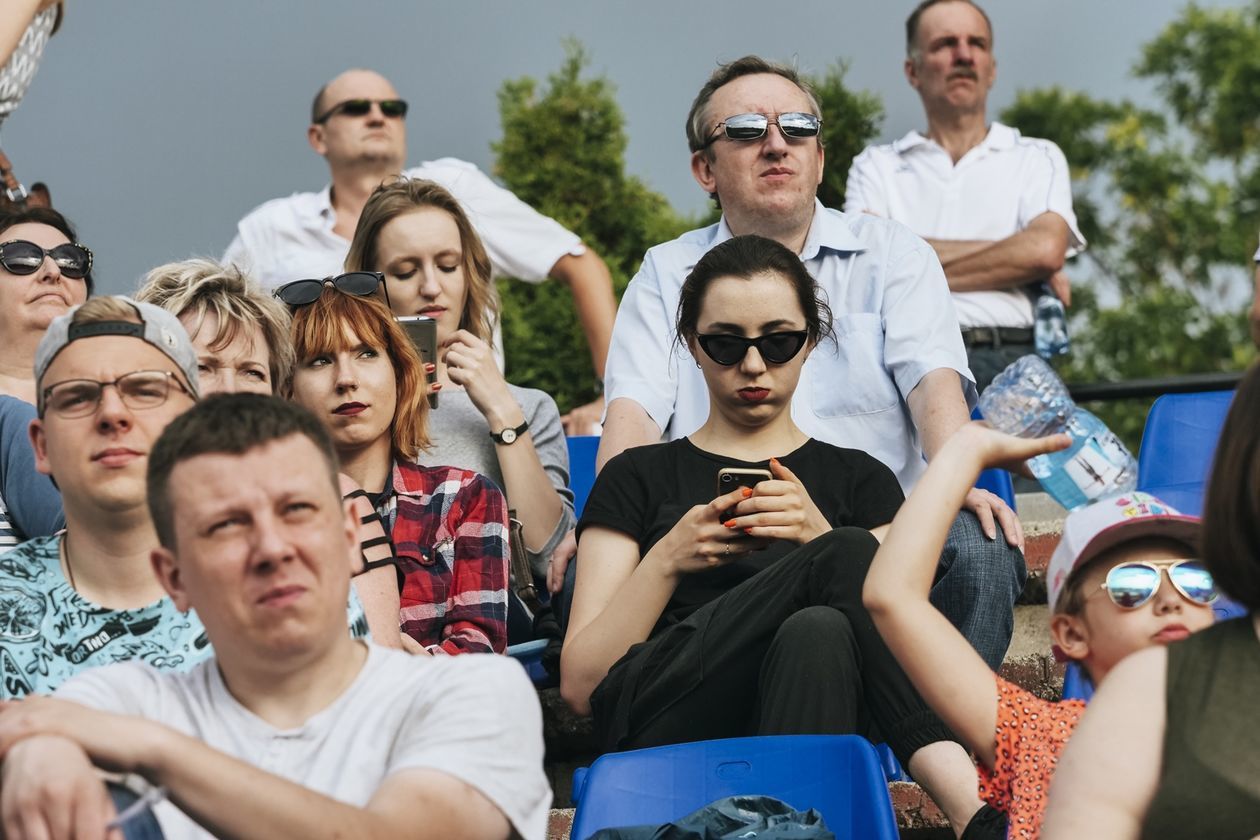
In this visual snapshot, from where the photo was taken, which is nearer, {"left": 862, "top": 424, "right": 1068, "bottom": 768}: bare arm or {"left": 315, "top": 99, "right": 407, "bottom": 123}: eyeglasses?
{"left": 862, "top": 424, "right": 1068, "bottom": 768}: bare arm

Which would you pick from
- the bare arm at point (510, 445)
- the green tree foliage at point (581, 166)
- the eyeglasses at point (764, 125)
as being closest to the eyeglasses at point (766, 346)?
the bare arm at point (510, 445)

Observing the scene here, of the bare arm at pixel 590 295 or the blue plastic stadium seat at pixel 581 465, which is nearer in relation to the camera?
the blue plastic stadium seat at pixel 581 465

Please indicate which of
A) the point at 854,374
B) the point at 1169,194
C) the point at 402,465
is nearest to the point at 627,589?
the point at 402,465

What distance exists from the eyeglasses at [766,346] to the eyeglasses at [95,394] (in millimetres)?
1362

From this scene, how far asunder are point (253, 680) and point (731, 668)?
1.31 m

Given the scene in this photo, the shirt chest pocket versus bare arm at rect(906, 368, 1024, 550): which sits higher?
the shirt chest pocket

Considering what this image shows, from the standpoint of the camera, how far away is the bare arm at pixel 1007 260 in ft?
19.1

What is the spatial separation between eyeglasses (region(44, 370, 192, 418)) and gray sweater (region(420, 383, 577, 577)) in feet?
5.04

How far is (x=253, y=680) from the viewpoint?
2.26m

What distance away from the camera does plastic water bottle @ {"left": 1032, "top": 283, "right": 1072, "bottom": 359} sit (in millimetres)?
5879

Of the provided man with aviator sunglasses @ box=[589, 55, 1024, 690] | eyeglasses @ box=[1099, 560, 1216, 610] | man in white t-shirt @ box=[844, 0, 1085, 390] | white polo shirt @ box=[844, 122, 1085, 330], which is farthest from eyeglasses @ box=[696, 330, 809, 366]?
white polo shirt @ box=[844, 122, 1085, 330]

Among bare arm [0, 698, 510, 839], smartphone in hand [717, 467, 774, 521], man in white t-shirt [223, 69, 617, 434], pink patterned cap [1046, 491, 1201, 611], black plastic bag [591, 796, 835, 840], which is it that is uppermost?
man in white t-shirt [223, 69, 617, 434]

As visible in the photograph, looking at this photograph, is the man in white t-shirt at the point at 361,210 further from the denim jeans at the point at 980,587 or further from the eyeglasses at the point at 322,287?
the denim jeans at the point at 980,587

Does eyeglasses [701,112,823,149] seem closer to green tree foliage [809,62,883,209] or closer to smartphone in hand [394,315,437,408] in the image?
smartphone in hand [394,315,437,408]
